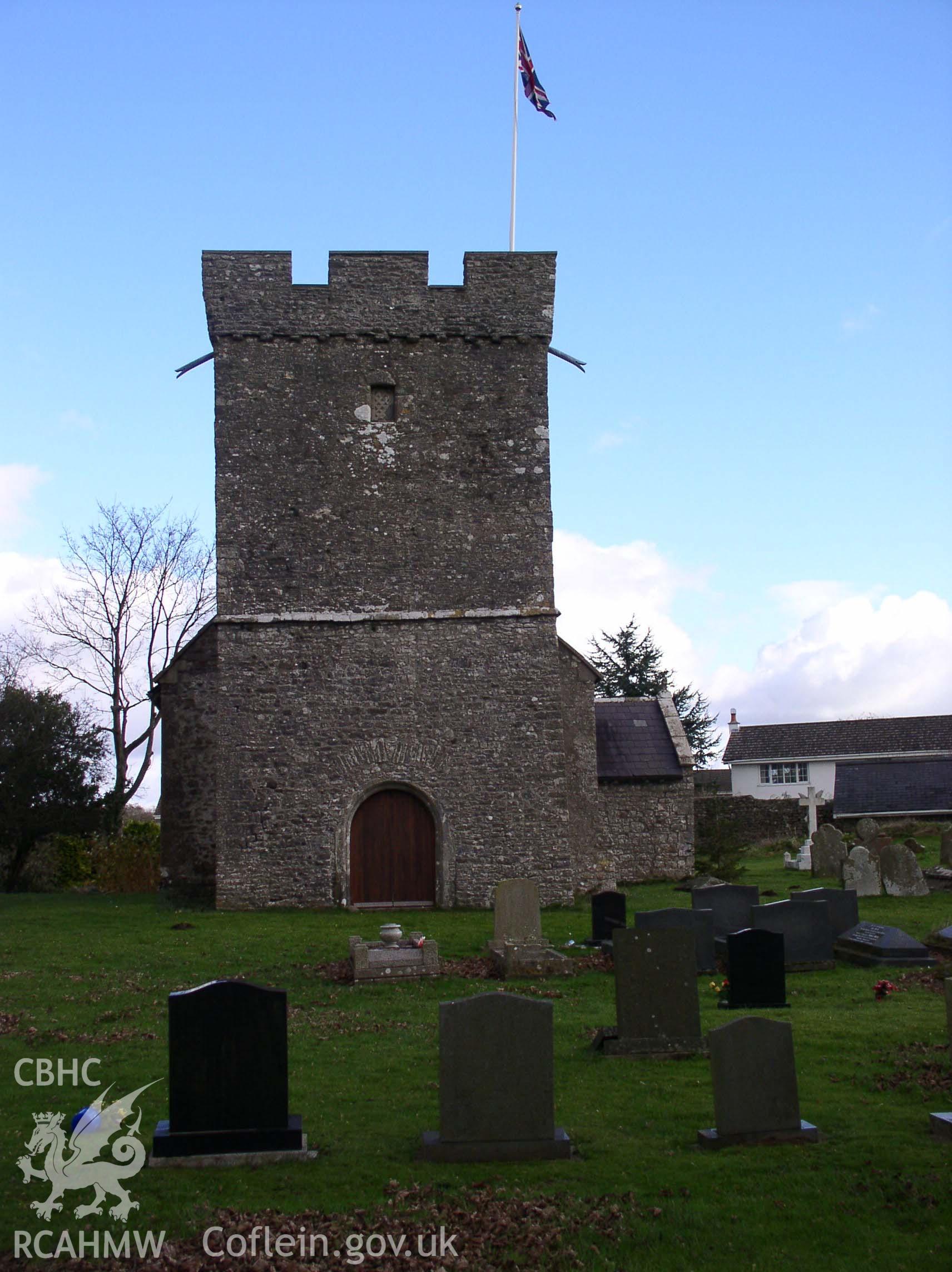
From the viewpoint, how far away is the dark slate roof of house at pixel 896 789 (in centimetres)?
3197

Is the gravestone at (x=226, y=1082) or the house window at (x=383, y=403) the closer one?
the gravestone at (x=226, y=1082)

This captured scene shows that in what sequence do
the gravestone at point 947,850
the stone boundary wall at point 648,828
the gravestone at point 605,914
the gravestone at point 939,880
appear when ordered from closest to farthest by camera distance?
the gravestone at point 605,914, the gravestone at point 939,880, the gravestone at point 947,850, the stone boundary wall at point 648,828

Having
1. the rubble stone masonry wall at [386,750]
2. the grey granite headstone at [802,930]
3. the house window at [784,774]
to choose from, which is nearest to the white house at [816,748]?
the house window at [784,774]

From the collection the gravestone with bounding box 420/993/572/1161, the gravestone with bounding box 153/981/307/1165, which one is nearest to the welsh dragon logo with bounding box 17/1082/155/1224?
the gravestone with bounding box 153/981/307/1165

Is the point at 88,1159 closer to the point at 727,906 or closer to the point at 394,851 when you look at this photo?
the point at 727,906

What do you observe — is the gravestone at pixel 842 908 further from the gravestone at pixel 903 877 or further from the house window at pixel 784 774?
the house window at pixel 784 774

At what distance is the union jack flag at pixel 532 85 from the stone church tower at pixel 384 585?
9.17 ft

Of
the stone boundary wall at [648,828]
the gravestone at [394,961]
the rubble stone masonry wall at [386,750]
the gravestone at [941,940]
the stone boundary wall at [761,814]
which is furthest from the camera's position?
the stone boundary wall at [761,814]

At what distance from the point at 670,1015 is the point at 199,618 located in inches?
1146

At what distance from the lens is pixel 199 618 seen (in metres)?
35.3

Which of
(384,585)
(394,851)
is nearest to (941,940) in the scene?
(394,851)

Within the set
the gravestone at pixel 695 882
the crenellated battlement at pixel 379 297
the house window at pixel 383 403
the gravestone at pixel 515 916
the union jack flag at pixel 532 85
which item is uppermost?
the union jack flag at pixel 532 85

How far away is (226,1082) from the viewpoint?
609cm

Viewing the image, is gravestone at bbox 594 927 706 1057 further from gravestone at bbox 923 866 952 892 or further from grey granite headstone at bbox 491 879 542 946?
gravestone at bbox 923 866 952 892
